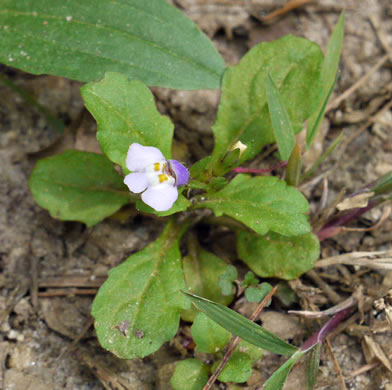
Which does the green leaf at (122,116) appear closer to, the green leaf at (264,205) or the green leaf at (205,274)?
the green leaf at (264,205)

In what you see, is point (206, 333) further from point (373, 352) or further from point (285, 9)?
point (285, 9)

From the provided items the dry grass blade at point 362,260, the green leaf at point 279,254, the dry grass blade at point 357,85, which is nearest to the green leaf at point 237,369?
the green leaf at point 279,254

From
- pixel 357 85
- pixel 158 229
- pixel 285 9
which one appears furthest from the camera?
pixel 285 9

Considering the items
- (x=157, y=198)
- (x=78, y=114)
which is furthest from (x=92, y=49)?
(x=157, y=198)

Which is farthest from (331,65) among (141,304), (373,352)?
(141,304)

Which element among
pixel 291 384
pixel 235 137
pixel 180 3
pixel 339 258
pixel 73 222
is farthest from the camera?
pixel 180 3

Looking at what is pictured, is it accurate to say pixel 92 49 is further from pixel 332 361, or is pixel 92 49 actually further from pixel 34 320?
pixel 332 361

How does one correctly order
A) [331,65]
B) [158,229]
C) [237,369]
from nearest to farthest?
[237,369] → [331,65] → [158,229]
